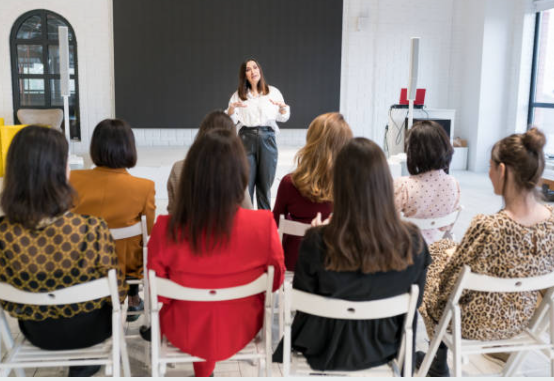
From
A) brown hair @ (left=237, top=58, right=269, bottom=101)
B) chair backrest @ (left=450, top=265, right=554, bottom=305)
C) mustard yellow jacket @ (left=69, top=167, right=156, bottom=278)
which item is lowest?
chair backrest @ (left=450, top=265, right=554, bottom=305)

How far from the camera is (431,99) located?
27.2 feet

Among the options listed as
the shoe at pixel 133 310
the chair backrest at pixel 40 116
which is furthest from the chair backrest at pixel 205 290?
the chair backrest at pixel 40 116

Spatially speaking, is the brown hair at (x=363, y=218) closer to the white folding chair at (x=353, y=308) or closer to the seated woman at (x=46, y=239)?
the white folding chair at (x=353, y=308)

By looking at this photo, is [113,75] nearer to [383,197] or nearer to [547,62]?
[547,62]

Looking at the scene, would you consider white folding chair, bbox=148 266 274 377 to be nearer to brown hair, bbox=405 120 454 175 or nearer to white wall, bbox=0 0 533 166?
brown hair, bbox=405 120 454 175

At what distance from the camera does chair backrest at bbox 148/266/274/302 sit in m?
1.71

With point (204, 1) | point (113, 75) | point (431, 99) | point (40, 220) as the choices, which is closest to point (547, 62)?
point (431, 99)

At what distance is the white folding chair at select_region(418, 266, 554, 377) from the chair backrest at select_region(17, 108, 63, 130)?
6.22 meters

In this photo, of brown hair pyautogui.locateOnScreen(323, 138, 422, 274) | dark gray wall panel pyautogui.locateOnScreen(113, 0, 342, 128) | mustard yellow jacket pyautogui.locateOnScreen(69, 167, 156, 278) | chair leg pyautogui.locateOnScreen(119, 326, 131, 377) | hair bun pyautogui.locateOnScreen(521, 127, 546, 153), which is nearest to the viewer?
brown hair pyautogui.locateOnScreen(323, 138, 422, 274)

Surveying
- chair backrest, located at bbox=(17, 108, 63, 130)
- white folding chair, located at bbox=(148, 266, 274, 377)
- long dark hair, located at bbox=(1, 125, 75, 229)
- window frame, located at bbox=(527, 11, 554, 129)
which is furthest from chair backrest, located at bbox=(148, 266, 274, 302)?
window frame, located at bbox=(527, 11, 554, 129)

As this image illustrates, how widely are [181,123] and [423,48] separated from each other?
12.7ft

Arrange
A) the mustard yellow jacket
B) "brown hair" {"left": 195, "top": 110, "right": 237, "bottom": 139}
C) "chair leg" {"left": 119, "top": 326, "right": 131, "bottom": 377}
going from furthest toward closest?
1. "brown hair" {"left": 195, "top": 110, "right": 237, "bottom": 139}
2. the mustard yellow jacket
3. "chair leg" {"left": 119, "top": 326, "right": 131, "bottom": 377}

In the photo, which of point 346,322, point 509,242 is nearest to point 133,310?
point 346,322

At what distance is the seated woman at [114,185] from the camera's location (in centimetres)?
238
